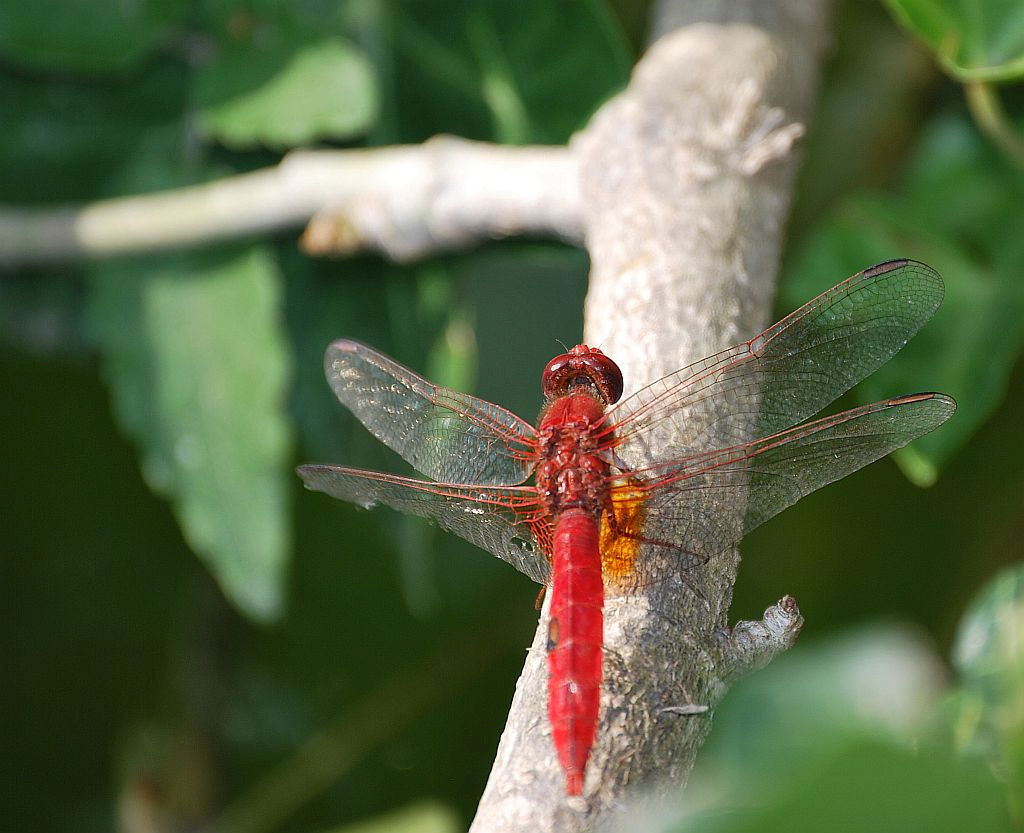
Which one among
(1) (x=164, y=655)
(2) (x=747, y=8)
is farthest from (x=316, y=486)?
(1) (x=164, y=655)

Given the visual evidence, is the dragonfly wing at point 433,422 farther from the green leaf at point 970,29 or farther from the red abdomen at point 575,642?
the green leaf at point 970,29

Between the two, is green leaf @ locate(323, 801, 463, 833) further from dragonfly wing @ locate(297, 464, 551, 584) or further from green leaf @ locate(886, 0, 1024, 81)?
green leaf @ locate(886, 0, 1024, 81)

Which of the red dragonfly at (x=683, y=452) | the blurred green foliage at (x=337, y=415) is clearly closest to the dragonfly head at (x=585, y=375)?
the red dragonfly at (x=683, y=452)

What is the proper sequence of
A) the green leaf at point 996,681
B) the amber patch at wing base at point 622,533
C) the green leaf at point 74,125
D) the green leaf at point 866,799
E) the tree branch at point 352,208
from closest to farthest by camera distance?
1. the green leaf at point 866,799
2. the green leaf at point 996,681
3. the amber patch at wing base at point 622,533
4. the tree branch at point 352,208
5. the green leaf at point 74,125

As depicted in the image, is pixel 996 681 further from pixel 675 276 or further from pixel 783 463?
pixel 675 276

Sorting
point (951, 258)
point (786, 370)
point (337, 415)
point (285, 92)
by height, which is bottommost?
point (786, 370)

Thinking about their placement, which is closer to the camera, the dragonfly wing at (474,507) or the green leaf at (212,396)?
the dragonfly wing at (474,507)

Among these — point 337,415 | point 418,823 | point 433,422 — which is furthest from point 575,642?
point 418,823
